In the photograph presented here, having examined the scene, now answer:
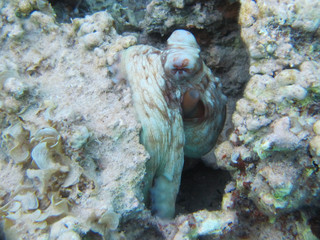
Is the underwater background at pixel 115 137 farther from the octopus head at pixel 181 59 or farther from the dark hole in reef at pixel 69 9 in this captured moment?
the dark hole in reef at pixel 69 9

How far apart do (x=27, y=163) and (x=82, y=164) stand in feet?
1.46

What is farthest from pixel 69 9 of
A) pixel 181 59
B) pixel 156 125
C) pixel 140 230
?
pixel 140 230

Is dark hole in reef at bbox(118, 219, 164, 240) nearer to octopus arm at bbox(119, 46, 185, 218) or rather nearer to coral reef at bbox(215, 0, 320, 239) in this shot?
octopus arm at bbox(119, 46, 185, 218)

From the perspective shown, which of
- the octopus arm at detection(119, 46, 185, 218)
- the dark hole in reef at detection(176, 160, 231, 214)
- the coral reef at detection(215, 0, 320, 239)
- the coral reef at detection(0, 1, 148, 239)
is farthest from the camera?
the dark hole in reef at detection(176, 160, 231, 214)

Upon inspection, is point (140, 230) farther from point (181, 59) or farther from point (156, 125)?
point (181, 59)

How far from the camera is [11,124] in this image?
1882 millimetres

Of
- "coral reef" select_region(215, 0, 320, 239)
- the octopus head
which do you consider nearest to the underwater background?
"coral reef" select_region(215, 0, 320, 239)

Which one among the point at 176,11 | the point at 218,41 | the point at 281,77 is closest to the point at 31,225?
the point at 281,77

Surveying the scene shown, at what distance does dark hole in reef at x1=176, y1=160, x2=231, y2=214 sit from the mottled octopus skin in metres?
0.52

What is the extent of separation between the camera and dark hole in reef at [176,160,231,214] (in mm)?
2695

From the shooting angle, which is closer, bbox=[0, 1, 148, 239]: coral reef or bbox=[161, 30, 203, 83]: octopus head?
bbox=[0, 1, 148, 239]: coral reef

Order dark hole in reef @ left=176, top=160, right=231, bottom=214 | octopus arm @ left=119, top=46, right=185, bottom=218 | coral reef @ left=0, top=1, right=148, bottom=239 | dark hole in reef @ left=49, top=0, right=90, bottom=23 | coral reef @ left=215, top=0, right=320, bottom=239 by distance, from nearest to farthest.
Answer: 1. coral reef @ left=0, top=1, right=148, bottom=239
2. coral reef @ left=215, top=0, right=320, bottom=239
3. octopus arm @ left=119, top=46, right=185, bottom=218
4. dark hole in reef @ left=176, top=160, right=231, bottom=214
5. dark hole in reef @ left=49, top=0, right=90, bottom=23

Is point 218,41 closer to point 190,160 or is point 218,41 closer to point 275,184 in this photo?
point 190,160

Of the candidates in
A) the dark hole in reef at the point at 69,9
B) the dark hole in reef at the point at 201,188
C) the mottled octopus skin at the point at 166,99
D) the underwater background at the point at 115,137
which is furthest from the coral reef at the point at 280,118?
the dark hole in reef at the point at 69,9
